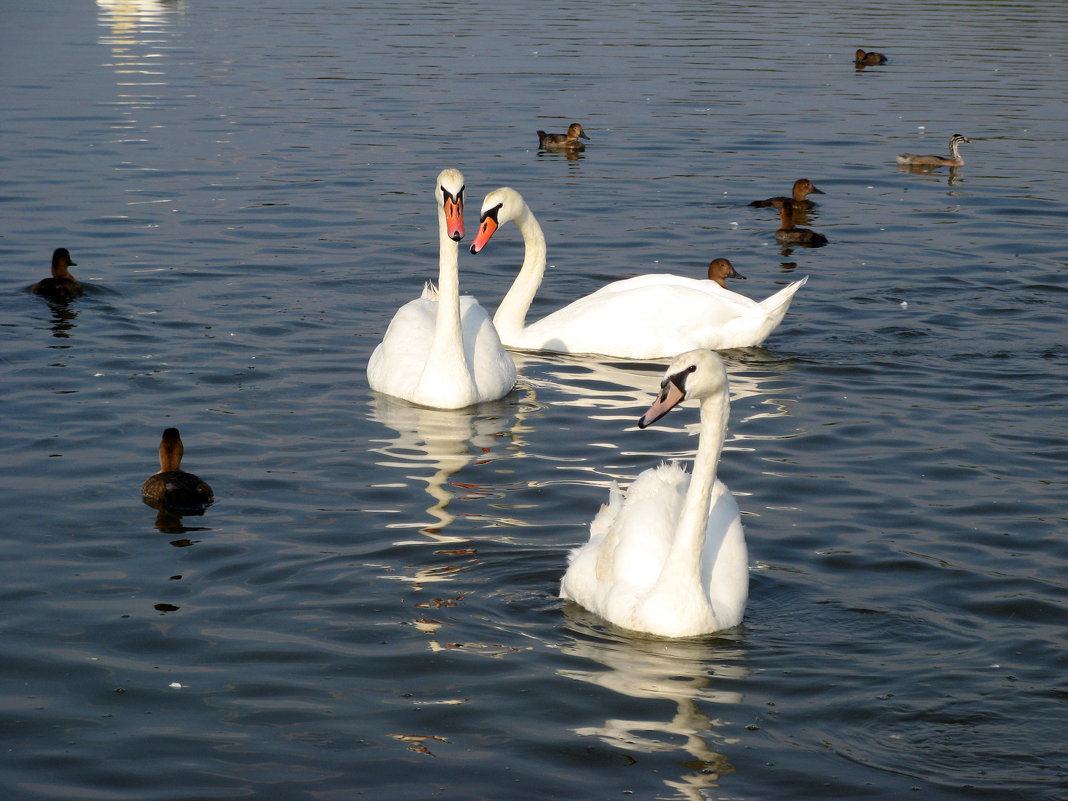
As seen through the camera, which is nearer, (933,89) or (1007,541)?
(1007,541)

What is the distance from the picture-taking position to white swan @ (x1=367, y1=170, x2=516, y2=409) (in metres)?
10.8

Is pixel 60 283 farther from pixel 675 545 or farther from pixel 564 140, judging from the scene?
pixel 564 140

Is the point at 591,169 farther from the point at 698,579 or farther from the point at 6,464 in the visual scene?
the point at 698,579

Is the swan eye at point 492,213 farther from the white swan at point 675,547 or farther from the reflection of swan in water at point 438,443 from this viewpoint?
the white swan at point 675,547

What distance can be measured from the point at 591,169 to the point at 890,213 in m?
4.45

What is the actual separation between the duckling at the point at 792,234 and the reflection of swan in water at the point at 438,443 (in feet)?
19.5

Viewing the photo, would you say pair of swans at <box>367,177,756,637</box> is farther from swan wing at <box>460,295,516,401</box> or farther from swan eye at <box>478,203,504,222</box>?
swan eye at <box>478,203,504,222</box>

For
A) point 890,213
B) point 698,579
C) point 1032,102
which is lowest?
point 698,579

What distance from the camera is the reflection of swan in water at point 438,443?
354 inches

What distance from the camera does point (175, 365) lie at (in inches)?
447

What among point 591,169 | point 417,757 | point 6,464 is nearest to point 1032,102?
point 591,169

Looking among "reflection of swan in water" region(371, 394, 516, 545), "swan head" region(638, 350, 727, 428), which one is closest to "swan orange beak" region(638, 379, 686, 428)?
"swan head" region(638, 350, 727, 428)

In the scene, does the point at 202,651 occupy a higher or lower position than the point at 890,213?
lower

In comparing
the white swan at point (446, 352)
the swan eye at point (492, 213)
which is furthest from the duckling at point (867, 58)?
the white swan at point (446, 352)
